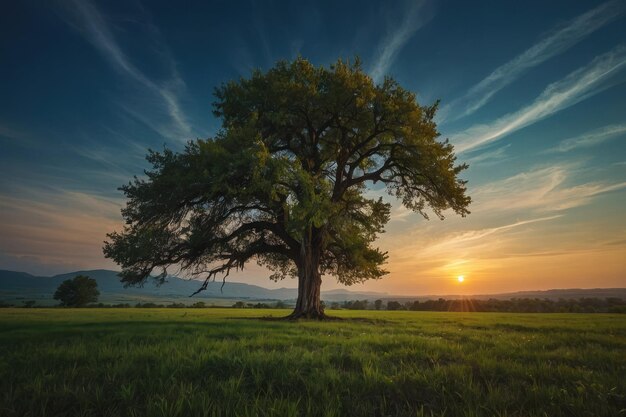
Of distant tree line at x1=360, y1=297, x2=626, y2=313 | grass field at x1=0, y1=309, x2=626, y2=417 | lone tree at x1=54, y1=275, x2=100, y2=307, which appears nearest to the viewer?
grass field at x1=0, y1=309, x2=626, y2=417

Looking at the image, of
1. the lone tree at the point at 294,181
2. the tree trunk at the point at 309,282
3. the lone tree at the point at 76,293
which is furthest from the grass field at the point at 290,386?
the lone tree at the point at 76,293

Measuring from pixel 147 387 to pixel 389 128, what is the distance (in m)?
20.5

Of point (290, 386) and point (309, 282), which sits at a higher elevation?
point (309, 282)

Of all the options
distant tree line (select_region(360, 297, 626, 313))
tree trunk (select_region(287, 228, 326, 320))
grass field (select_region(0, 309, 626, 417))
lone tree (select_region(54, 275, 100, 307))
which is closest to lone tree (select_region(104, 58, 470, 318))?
tree trunk (select_region(287, 228, 326, 320))

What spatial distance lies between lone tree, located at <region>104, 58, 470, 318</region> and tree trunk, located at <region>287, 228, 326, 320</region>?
Answer: 8 cm

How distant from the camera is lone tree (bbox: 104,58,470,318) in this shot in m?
17.5

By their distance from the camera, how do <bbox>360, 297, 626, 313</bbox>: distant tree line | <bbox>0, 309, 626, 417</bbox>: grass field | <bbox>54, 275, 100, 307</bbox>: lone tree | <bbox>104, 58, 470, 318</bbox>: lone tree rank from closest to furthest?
1. <bbox>0, 309, 626, 417</bbox>: grass field
2. <bbox>104, 58, 470, 318</bbox>: lone tree
3. <bbox>360, 297, 626, 313</bbox>: distant tree line
4. <bbox>54, 275, 100, 307</bbox>: lone tree

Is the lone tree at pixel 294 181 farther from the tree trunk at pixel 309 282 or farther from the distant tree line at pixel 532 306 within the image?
the distant tree line at pixel 532 306

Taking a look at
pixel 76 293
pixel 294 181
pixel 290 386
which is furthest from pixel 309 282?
pixel 76 293

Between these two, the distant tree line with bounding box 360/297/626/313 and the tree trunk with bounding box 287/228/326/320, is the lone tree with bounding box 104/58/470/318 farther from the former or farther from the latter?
the distant tree line with bounding box 360/297/626/313

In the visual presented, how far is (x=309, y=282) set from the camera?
22641 mm

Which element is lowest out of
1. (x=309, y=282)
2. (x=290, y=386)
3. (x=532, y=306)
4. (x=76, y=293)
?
(x=290, y=386)

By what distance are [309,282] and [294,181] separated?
8139 mm

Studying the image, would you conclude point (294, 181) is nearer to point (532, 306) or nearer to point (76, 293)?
point (532, 306)
